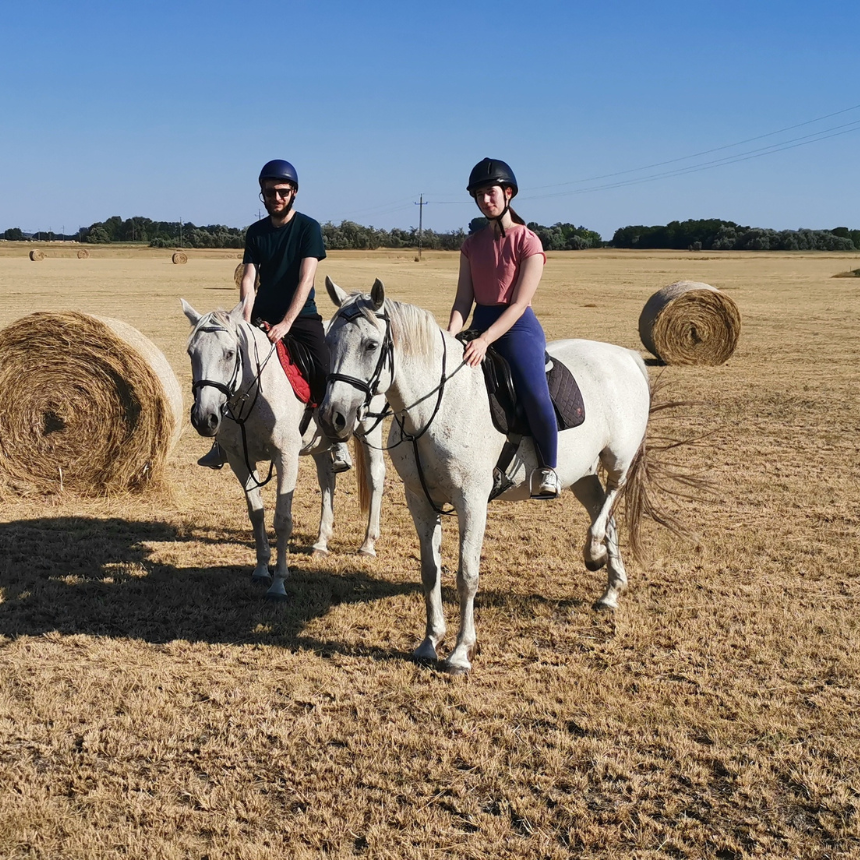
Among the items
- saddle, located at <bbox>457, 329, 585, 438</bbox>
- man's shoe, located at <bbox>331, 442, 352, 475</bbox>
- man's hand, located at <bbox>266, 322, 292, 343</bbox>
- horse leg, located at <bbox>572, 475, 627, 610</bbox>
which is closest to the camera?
saddle, located at <bbox>457, 329, 585, 438</bbox>

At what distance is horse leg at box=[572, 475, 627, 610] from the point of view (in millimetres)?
5527

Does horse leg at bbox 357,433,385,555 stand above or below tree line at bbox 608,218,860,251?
below

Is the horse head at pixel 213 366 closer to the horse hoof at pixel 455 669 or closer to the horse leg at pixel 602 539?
the horse hoof at pixel 455 669

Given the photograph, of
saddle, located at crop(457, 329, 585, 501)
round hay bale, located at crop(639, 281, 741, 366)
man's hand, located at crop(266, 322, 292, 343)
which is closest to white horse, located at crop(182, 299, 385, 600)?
man's hand, located at crop(266, 322, 292, 343)

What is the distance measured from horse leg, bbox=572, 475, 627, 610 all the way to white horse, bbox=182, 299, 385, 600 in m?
1.54

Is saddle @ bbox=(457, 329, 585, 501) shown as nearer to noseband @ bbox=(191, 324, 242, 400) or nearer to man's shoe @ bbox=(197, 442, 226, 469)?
noseband @ bbox=(191, 324, 242, 400)

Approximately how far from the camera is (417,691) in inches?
175

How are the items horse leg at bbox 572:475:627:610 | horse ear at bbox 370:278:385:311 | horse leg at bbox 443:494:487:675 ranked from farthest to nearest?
horse leg at bbox 572:475:627:610 < horse leg at bbox 443:494:487:675 < horse ear at bbox 370:278:385:311

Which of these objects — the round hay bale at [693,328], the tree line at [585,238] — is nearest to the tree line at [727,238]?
the tree line at [585,238]

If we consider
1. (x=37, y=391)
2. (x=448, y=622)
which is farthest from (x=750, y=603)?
(x=37, y=391)

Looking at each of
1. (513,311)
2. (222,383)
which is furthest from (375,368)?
(222,383)

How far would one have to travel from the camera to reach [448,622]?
5375mm

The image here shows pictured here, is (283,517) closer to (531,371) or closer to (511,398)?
(511,398)

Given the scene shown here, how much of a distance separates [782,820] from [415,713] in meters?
1.76
